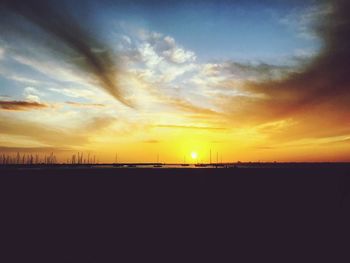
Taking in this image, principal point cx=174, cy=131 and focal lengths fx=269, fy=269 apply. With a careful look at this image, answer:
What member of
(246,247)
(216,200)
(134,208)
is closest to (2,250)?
(134,208)

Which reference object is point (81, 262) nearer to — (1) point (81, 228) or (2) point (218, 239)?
(1) point (81, 228)

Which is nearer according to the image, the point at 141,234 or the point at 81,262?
the point at 81,262

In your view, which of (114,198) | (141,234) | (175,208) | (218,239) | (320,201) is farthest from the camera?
(114,198)

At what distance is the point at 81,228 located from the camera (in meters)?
16.2

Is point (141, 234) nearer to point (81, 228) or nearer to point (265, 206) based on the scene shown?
point (81, 228)

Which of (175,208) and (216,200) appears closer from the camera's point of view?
(175,208)

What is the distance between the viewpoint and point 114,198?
26.1 m

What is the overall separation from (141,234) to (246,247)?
5.71 meters

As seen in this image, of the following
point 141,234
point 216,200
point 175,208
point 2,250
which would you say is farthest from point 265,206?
point 2,250

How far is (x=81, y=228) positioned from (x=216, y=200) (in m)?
12.8

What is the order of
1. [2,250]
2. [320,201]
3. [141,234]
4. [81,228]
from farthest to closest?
[320,201]
[81,228]
[141,234]
[2,250]

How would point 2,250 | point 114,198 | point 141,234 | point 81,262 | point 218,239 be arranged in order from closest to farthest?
point 81,262 → point 2,250 → point 218,239 → point 141,234 → point 114,198

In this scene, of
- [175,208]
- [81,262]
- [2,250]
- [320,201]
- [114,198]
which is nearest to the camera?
[81,262]

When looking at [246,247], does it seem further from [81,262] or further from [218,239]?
[81,262]
